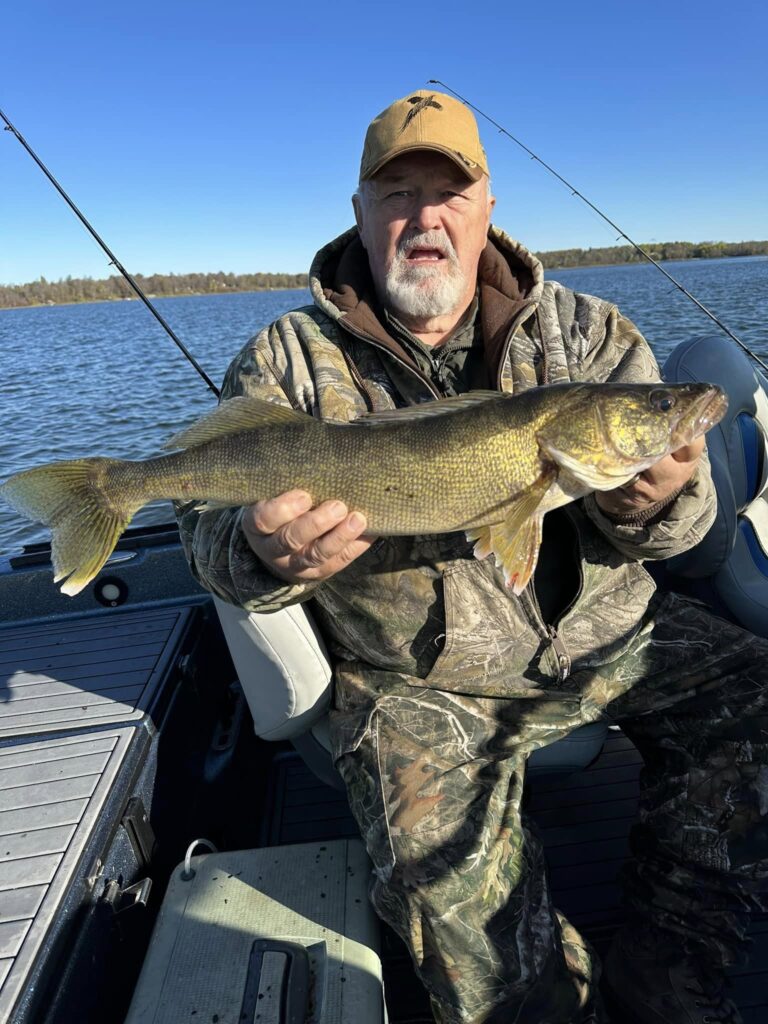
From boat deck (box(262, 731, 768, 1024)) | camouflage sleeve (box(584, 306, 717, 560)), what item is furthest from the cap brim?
boat deck (box(262, 731, 768, 1024))

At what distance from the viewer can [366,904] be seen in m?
2.47

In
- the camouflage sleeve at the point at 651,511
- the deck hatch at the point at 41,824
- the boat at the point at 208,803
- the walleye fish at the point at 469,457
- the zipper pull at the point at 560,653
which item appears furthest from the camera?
the zipper pull at the point at 560,653

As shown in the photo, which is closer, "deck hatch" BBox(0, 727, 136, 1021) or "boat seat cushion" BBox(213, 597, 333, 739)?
"deck hatch" BBox(0, 727, 136, 1021)

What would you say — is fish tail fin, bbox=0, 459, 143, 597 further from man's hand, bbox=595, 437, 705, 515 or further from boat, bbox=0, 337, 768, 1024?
man's hand, bbox=595, 437, 705, 515

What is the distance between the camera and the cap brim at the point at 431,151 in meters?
3.07

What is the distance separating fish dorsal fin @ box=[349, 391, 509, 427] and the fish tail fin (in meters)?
1.00

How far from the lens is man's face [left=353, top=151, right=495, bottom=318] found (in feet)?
10.3

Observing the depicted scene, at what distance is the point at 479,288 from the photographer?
3389 mm

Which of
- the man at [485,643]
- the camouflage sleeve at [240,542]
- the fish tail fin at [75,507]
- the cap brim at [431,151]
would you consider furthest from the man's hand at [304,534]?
the cap brim at [431,151]

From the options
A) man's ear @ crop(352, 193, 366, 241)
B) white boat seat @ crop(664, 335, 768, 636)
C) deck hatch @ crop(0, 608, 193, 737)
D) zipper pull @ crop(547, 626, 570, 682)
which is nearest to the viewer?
zipper pull @ crop(547, 626, 570, 682)

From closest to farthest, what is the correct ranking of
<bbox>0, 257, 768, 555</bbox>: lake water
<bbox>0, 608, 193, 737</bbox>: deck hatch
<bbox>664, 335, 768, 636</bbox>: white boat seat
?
1. <bbox>0, 608, 193, 737</bbox>: deck hatch
2. <bbox>664, 335, 768, 636</bbox>: white boat seat
3. <bbox>0, 257, 768, 555</bbox>: lake water

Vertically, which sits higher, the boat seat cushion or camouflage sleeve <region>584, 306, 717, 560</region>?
camouflage sleeve <region>584, 306, 717, 560</region>

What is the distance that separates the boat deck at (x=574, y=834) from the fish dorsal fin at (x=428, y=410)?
1.94 metres

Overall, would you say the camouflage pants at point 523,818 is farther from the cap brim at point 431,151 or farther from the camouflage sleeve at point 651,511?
the cap brim at point 431,151
